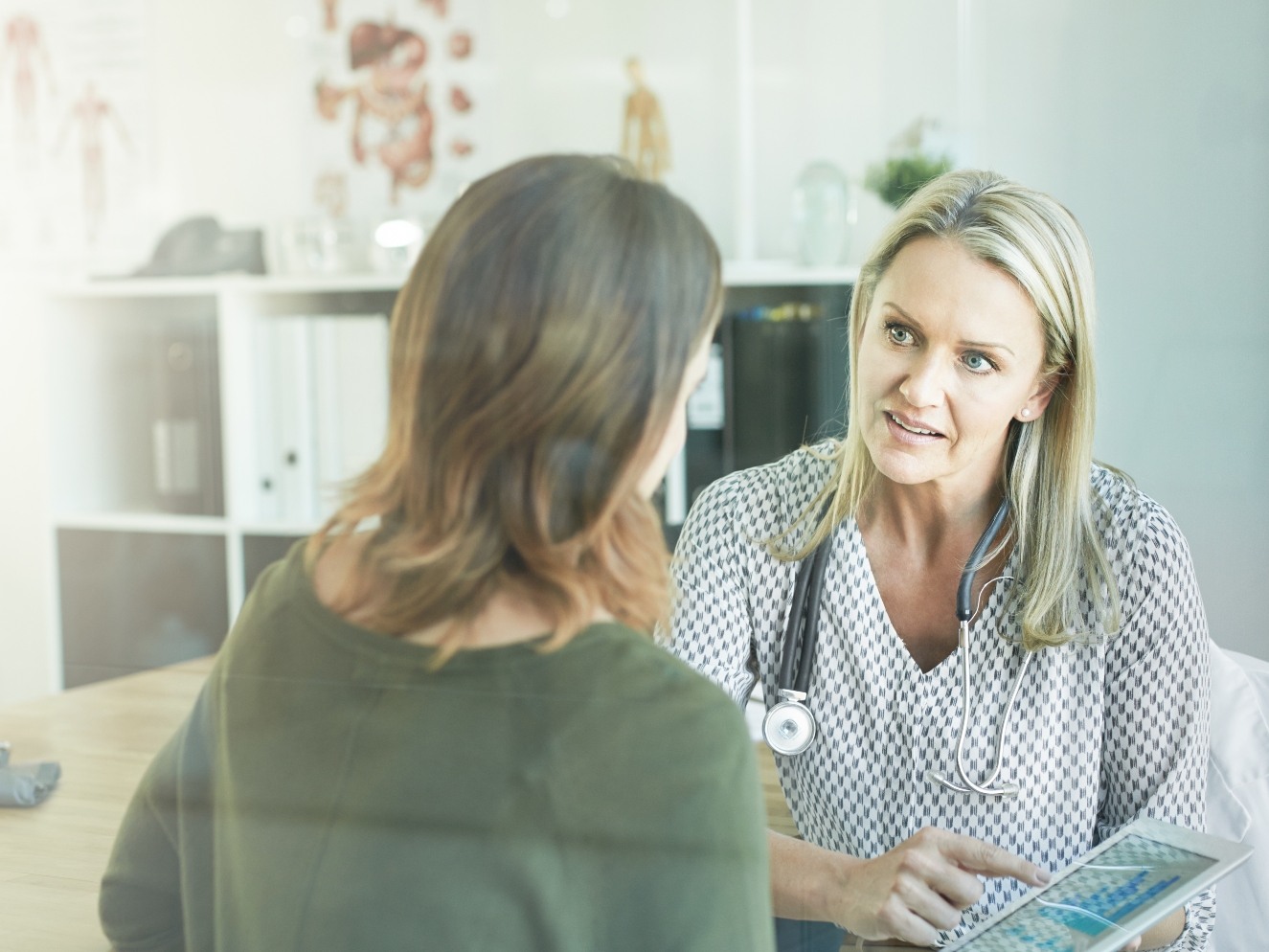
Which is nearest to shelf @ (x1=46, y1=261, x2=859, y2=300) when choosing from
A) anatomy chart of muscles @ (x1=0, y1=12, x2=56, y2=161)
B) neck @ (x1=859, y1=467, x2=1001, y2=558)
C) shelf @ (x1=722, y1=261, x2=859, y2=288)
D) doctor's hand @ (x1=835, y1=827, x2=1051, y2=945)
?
shelf @ (x1=722, y1=261, x2=859, y2=288)

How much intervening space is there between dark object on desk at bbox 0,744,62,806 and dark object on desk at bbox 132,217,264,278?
0.37 m

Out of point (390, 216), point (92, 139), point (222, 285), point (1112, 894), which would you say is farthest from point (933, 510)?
point (92, 139)

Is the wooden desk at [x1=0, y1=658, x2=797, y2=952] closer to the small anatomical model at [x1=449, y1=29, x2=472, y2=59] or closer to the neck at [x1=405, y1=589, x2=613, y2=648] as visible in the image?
the neck at [x1=405, y1=589, x2=613, y2=648]

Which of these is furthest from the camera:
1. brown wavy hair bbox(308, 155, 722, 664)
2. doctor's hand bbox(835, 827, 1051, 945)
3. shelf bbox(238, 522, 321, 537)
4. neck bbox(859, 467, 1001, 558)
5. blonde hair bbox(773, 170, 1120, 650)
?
neck bbox(859, 467, 1001, 558)

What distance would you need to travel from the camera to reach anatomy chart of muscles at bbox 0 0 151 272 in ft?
2.65

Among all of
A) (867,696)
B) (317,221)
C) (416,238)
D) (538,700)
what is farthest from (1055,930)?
(317,221)

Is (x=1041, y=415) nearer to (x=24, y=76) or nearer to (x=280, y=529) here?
(x=280, y=529)

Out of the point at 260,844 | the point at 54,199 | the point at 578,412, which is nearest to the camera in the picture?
the point at 578,412

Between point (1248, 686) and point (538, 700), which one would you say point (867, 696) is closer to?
point (1248, 686)

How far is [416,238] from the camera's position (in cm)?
70

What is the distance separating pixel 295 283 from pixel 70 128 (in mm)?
195

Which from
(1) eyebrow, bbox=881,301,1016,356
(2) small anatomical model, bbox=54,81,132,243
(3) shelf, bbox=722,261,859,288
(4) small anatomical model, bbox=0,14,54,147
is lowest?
(1) eyebrow, bbox=881,301,1016,356

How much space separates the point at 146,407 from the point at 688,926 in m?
0.59

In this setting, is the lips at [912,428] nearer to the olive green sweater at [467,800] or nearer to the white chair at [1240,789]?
the white chair at [1240,789]
